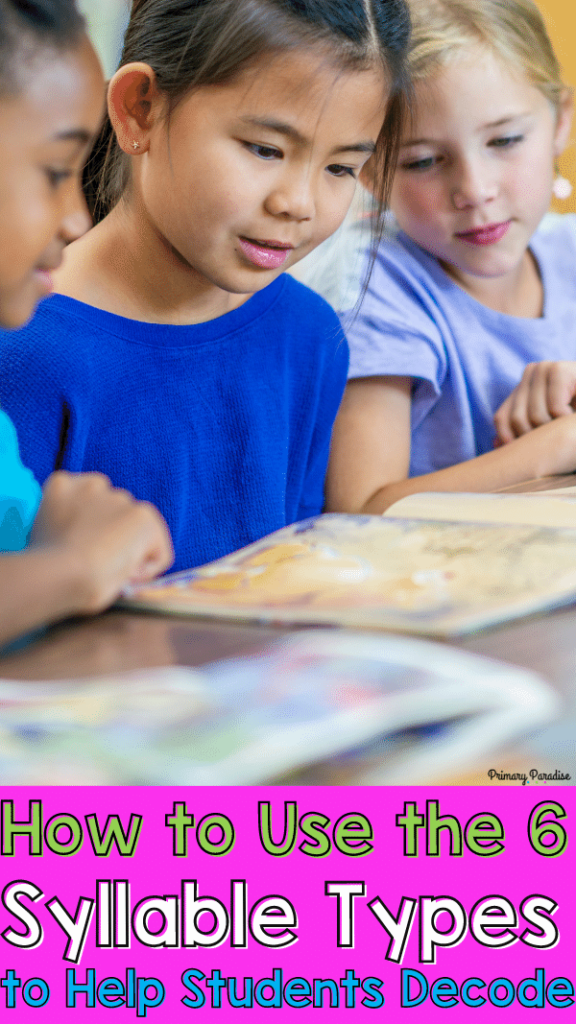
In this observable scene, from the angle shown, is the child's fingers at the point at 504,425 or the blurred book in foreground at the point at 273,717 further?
the child's fingers at the point at 504,425

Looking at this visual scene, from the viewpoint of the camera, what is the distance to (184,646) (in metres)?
0.42

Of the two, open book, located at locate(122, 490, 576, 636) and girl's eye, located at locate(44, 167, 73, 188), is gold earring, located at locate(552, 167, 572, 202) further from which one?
girl's eye, located at locate(44, 167, 73, 188)

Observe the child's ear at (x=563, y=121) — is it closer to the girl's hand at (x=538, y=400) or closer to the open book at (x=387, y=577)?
the girl's hand at (x=538, y=400)

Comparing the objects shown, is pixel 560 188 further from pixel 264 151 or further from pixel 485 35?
pixel 264 151

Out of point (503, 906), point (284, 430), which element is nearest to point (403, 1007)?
point (503, 906)

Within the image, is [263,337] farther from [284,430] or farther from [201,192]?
[201,192]

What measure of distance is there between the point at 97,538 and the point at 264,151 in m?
0.40

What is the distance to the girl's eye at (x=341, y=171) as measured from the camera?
31.7 inches

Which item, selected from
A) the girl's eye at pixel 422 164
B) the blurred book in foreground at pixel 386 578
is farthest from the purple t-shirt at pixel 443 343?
the blurred book in foreground at pixel 386 578

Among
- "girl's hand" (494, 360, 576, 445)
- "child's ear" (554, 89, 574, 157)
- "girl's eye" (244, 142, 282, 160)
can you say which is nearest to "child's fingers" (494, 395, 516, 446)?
"girl's hand" (494, 360, 576, 445)

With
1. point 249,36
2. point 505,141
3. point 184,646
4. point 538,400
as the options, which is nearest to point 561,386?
point 538,400

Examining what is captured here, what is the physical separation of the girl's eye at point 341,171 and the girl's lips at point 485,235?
341 mm

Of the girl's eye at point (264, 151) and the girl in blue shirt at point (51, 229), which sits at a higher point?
the girl's eye at point (264, 151)

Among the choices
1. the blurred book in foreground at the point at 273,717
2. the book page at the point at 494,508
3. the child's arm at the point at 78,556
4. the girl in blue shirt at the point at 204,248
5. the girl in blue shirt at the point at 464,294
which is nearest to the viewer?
the blurred book in foreground at the point at 273,717
